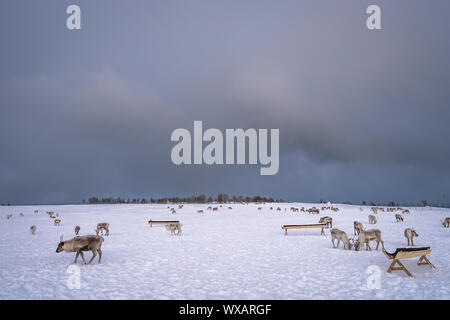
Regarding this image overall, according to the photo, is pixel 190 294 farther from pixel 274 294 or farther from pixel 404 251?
pixel 404 251

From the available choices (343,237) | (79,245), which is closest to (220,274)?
(79,245)

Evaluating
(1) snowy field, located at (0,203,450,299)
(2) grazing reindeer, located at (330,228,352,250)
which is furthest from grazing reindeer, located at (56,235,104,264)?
(2) grazing reindeer, located at (330,228,352,250)

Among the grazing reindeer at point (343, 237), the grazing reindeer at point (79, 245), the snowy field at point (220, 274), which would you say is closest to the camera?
the snowy field at point (220, 274)

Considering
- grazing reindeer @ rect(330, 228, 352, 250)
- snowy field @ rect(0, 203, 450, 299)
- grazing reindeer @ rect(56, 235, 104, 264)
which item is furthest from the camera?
grazing reindeer @ rect(330, 228, 352, 250)

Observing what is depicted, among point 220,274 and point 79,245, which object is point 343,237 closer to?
point 220,274

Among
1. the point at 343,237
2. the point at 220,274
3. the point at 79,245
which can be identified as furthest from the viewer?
the point at 343,237

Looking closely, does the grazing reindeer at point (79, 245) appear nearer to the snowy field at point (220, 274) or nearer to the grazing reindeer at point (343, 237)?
the snowy field at point (220, 274)

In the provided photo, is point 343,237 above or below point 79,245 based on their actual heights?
below

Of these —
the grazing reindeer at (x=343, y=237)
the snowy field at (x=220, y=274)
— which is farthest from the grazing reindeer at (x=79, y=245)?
the grazing reindeer at (x=343, y=237)

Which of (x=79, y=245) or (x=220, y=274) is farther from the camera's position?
(x=79, y=245)

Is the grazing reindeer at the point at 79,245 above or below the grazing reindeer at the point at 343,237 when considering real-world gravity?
above

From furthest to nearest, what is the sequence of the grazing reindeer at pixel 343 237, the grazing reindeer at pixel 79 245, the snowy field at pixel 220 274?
the grazing reindeer at pixel 343 237
the grazing reindeer at pixel 79 245
the snowy field at pixel 220 274

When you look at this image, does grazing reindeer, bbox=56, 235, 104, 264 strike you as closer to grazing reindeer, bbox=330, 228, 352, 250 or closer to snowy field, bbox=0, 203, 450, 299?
snowy field, bbox=0, 203, 450, 299
